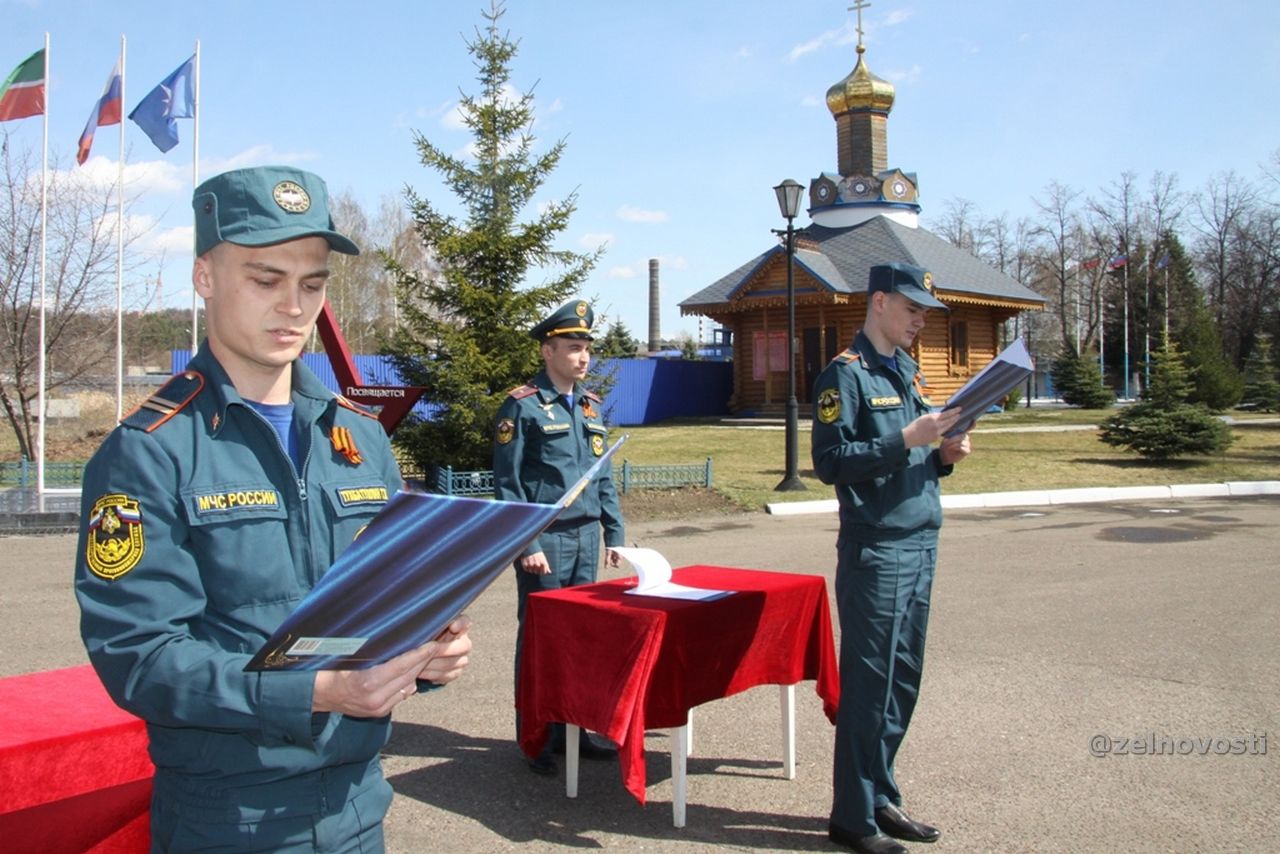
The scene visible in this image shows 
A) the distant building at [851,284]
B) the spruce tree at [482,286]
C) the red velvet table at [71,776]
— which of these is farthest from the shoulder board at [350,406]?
the distant building at [851,284]

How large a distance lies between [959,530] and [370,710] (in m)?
12.4

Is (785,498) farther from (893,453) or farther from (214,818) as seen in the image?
(214,818)

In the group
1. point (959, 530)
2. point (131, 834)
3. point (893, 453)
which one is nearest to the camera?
point (131, 834)

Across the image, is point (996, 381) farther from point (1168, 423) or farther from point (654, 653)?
point (1168, 423)

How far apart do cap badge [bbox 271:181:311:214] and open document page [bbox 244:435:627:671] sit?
68cm

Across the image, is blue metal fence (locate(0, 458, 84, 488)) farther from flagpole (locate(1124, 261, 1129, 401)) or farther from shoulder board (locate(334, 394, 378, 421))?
flagpole (locate(1124, 261, 1129, 401))

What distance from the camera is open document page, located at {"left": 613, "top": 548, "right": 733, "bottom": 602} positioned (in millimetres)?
4719

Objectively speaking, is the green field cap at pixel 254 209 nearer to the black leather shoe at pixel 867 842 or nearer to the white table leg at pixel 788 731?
the black leather shoe at pixel 867 842

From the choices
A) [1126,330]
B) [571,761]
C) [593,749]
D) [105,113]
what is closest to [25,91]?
[105,113]

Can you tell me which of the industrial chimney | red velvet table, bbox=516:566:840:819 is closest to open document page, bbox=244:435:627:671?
red velvet table, bbox=516:566:840:819

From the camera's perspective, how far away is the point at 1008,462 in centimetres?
2045

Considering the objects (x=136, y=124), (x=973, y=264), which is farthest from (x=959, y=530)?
(x=973, y=264)

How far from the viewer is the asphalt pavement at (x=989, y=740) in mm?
4430

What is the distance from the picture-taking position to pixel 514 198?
15.2 metres
